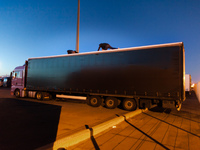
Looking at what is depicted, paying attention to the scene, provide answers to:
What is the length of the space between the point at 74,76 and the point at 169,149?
958 centimetres

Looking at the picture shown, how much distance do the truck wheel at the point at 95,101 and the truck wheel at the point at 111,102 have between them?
0.60 m

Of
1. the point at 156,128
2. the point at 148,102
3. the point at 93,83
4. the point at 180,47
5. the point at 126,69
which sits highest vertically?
the point at 180,47

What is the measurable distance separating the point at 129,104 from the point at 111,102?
1363mm

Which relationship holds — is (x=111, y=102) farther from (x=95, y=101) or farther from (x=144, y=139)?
(x=144, y=139)

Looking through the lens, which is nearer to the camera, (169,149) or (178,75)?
(169,149)

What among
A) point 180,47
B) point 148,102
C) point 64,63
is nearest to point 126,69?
point 148,102

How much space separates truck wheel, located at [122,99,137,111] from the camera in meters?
10.8

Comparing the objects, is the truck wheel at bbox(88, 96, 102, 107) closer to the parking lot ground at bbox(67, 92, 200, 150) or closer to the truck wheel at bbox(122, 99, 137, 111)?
the truck wheel at bbox(122, 99, 137, 111)

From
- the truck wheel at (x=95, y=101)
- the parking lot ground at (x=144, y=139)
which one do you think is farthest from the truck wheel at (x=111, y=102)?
the parking lot ground at (x=144, y=139)

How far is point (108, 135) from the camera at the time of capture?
5.73m

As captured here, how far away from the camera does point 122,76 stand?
35.9 ft

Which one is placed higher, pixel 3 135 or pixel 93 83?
pixel 93 83


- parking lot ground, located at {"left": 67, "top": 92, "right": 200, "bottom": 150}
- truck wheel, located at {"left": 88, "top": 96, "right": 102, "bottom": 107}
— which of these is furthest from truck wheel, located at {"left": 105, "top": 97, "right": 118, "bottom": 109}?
parking lot ground, located at {"left": 67, "top": 92, "right": 200, "bottom": 150}

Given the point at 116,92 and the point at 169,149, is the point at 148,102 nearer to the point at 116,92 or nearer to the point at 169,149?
the point at 116,92
